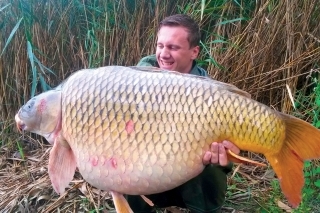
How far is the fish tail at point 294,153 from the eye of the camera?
4.79 feet

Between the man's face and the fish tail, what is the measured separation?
0.58 metres

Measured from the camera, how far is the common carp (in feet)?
4.73

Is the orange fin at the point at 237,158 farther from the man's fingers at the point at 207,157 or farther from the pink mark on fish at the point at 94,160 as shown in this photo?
the pink mark on fish at the point at 94,160

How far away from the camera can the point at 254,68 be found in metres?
2.70

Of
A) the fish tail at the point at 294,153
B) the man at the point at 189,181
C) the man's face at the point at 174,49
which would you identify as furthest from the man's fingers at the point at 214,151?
the man's face at the point at 174,49

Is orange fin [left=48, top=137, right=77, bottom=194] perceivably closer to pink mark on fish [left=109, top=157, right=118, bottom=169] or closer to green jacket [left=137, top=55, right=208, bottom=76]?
pink mark on fish [left=109, top=157, right=118, bottom=169]

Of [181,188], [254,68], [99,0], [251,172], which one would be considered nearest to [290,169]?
[181,188]

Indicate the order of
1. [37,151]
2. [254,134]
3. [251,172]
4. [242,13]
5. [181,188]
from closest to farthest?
[254,134] < [181,188] < [251,172] < [242,13] < [37,151]

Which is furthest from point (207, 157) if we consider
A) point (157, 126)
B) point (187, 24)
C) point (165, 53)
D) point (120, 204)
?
point (187, 24)

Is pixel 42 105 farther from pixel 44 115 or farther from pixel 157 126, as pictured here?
pixel 157 126

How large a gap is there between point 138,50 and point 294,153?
1451mm

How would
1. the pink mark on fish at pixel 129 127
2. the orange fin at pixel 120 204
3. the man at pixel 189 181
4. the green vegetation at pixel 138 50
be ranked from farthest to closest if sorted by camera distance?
the green vegetation at pixel 138 50 < the man at pixel 189 181 < the orange fin at pixel 120 204 < the pink mark on fish at pixel 129 127

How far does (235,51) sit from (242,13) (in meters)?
0.20

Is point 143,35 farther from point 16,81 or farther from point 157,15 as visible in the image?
point 16,81
